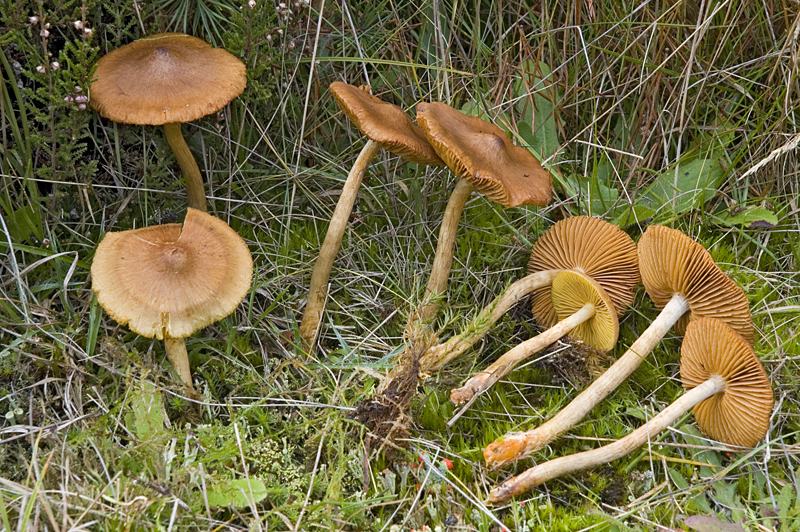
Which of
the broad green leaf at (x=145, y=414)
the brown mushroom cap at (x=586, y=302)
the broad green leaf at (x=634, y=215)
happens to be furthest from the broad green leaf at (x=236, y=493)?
the broad green leaf at (x=634, y=215)

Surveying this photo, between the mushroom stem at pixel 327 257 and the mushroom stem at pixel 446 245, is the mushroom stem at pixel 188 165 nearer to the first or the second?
the mushroom stem at pixel 327 257

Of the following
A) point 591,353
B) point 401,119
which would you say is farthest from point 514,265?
point 401,119

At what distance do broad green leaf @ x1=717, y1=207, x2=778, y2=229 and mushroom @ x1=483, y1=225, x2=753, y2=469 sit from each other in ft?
2.29

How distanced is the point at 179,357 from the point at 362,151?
47.7 inches

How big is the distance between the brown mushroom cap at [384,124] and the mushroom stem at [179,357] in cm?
116

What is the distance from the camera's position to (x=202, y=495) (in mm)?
2412

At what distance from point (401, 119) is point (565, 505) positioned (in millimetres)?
1726

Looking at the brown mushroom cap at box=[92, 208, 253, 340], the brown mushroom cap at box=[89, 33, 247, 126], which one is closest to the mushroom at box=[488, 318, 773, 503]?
the brown mushroom cap at box=[92, 208, 253, 340]

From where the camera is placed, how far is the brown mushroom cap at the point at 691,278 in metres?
2.78

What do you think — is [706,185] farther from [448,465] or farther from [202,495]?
[202,495]

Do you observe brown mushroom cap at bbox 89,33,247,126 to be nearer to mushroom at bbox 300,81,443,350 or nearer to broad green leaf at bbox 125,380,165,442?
mushroom at bbox 300,81,443,350

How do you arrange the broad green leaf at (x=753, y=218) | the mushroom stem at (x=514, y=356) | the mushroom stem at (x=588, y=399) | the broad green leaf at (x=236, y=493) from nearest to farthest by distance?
1. the broad green leaf at (x=236, y=493)
2. the mushroom stem at (x=588, y=399)
3. the mushroom stem at (x=514, y=356)
4. the broad green leaf at (x=753, y=218)

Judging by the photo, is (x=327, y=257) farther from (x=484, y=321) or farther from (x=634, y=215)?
(x=634, y=215)

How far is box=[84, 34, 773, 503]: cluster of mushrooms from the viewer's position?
103 inches
